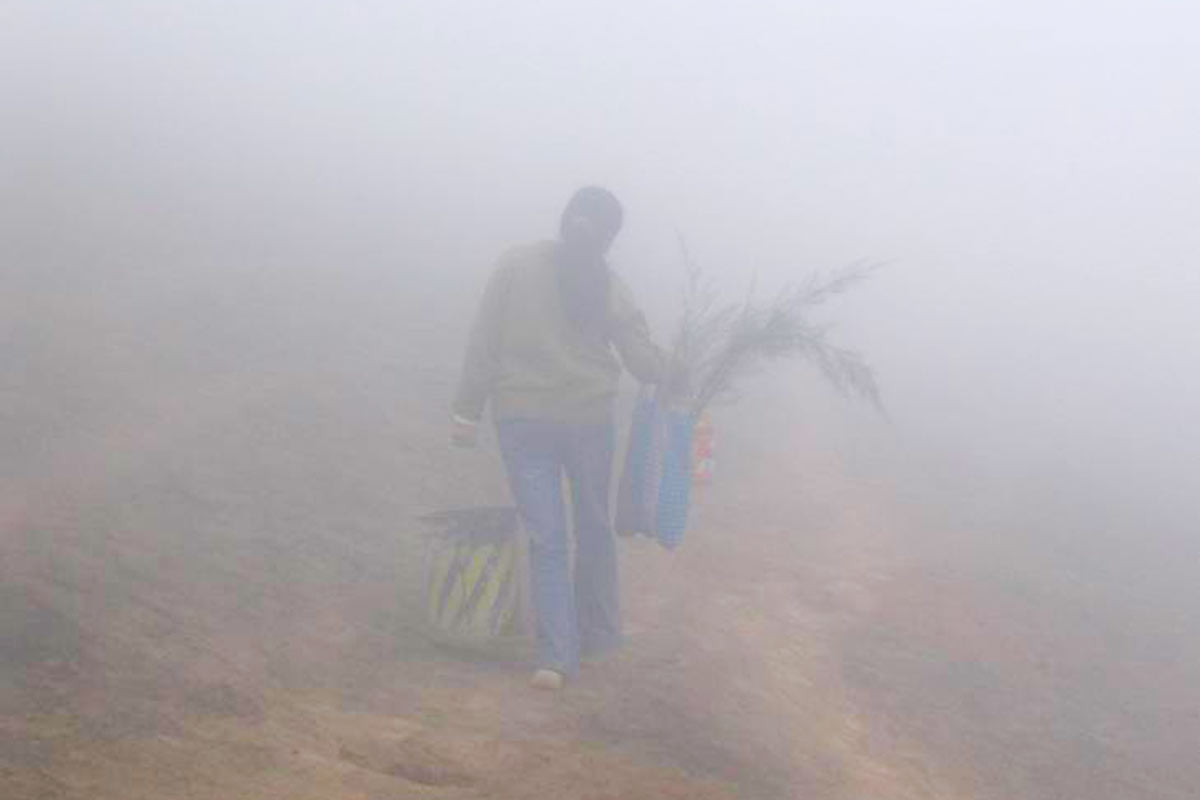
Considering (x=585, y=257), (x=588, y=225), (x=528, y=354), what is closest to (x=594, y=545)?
(x=528, y=354)

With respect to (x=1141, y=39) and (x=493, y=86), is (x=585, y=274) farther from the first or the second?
(x=1141, y=39)

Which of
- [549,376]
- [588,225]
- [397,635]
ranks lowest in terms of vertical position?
[397,635]

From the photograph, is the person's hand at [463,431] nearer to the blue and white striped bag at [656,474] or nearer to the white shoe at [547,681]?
the blue and white striped bag at [656,474]

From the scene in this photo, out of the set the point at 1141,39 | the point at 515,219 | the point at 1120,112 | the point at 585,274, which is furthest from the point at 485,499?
the point at 1141,39

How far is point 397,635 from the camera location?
19.9 feet

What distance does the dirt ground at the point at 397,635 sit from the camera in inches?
174

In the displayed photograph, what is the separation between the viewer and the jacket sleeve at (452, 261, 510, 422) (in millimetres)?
5719

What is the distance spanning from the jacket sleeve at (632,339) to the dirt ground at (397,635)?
1331mm

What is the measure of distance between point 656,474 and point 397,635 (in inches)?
53.8

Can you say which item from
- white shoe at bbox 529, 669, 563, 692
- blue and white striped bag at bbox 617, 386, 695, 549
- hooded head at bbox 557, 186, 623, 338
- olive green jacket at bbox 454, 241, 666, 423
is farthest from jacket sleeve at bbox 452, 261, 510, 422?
white shoe at bbox 529, 669, 563, 692

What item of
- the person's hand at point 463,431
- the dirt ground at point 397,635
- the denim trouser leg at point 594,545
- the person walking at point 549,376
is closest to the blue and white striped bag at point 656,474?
the denim trouser leg at point 594,545

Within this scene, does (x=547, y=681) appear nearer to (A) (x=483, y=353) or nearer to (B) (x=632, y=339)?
Answer: (A) (x=483, y=353)

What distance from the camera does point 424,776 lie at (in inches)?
169

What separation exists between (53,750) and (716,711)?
2.76 meters
